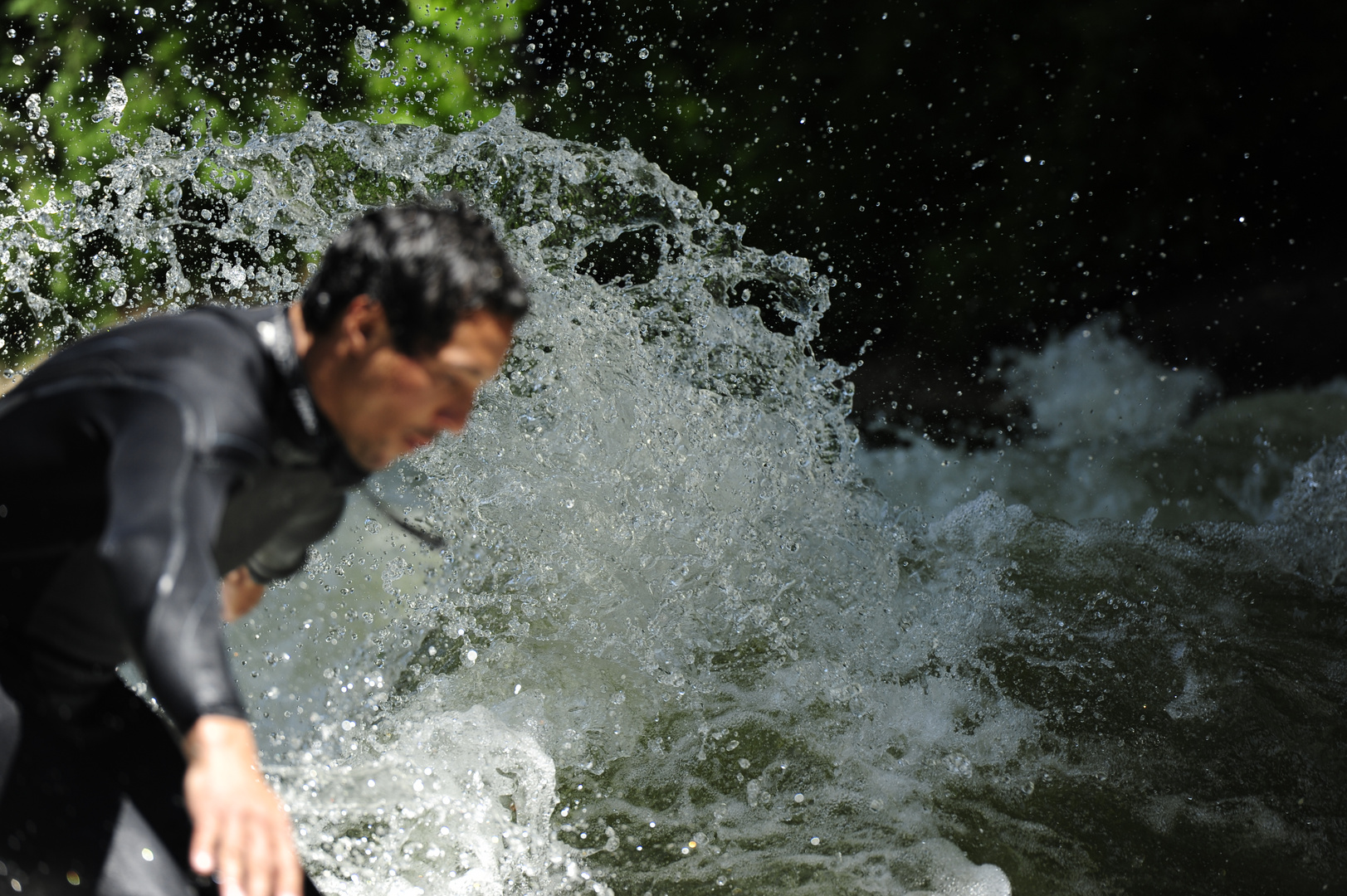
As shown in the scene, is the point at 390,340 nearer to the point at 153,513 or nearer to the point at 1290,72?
the point at 153,513

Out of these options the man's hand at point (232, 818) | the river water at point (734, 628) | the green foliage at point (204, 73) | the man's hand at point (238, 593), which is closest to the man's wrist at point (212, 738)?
the man's hand at point (232, 818)

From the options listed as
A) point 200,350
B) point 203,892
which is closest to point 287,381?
point 200,350

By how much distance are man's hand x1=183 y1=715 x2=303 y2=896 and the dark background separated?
5.12m

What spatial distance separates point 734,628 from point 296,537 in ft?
6.75

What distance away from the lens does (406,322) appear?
4.58 feet

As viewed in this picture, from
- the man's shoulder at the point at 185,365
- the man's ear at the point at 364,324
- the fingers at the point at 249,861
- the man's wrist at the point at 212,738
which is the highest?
the man's ear at the point at 364,324

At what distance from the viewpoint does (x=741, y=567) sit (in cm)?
390

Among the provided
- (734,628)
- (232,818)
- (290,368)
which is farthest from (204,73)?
(232,818)

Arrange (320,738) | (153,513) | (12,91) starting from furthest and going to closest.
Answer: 1. (12,91)
2. (320,738)
3. (153,513)

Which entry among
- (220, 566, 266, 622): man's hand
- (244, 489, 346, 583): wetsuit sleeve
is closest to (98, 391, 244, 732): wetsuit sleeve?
(244, 489, 346, 583): wetsuit sleeve

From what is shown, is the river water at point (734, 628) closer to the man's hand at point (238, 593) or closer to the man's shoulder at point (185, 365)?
the man's hand at point (238, 593)

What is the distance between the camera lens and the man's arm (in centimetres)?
114

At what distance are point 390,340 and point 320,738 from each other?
2.12m

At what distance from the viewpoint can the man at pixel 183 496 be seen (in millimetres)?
1180
